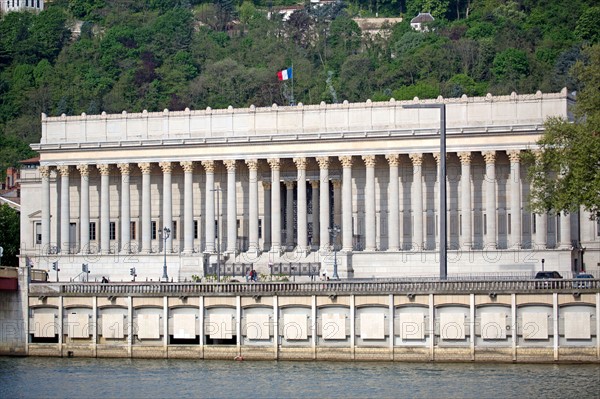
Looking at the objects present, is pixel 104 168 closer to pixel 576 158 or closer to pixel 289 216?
pixel 289 216

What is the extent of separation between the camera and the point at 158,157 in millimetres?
169250

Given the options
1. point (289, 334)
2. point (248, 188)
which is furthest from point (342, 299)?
point (248, 188)

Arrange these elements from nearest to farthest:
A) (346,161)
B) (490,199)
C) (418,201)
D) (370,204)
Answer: (490,199) → (418,201) → (370,204) → (346,161)

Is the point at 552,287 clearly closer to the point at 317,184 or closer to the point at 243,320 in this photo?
the point at 243,320

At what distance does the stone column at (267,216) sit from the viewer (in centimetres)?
16838

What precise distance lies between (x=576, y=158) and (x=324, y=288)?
19254mm

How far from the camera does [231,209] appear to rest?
6594 inches

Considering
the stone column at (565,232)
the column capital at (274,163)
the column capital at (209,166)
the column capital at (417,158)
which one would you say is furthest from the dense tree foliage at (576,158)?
the column capital at (209,166)

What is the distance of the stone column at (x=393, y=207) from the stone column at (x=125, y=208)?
22.2 metres

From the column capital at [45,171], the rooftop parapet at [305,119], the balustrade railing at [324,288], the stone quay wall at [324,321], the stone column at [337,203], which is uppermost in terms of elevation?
the rooftop parapet at [305,119]

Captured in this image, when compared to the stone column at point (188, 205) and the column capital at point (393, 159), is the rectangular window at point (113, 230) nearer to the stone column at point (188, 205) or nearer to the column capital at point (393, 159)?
the stone column at point (188, 205)

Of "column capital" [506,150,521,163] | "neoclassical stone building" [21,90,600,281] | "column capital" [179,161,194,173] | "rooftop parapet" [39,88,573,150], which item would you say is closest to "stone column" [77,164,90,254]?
"neoclassical stone building" [21,90,600,281]

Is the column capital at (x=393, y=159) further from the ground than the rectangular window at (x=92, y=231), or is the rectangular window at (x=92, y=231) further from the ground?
the column capital at (x=393, y=159)

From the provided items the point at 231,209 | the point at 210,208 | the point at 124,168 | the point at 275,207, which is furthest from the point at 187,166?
the point at 275,207
